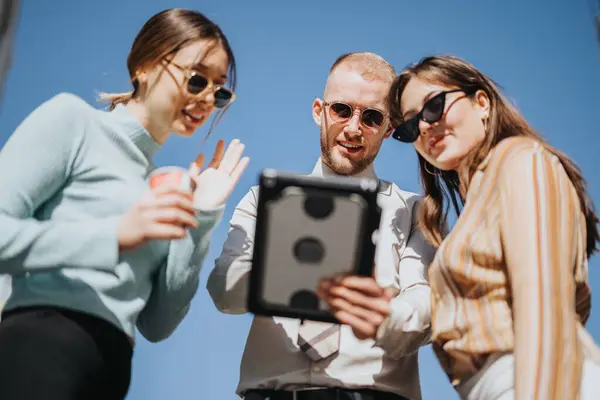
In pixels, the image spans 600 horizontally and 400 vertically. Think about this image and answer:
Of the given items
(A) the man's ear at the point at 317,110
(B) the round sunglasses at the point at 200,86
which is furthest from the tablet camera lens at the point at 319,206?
(A) the man's ear at the point at 317,110

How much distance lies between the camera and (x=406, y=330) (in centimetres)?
272

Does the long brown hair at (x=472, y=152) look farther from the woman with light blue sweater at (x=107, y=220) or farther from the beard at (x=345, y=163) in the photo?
the woman with light blue sweater at (x=107, y=220)

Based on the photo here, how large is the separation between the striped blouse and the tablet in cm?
39

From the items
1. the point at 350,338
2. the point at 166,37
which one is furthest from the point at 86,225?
the point at 350,338

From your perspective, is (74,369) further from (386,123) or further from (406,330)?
(386,123)

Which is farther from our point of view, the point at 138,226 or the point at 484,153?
the point at 484,153

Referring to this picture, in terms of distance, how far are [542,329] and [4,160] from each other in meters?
1.97

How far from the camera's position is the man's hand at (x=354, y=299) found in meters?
2.43

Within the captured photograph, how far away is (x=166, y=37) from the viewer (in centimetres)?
283

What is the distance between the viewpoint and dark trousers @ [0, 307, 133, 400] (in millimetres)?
2021

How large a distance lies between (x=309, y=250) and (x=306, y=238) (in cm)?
5

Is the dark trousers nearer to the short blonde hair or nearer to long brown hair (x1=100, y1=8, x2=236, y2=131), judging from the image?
long brown hair (x1=100, y1=8, x2=236, y2=131)

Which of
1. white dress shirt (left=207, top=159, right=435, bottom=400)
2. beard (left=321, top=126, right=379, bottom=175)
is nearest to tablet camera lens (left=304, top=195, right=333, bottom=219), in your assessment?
white dress shirt (left=207, top=159, right=435, bottom=400)

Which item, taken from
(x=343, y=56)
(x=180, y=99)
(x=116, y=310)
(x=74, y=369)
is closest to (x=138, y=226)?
(x=116, y=310)
